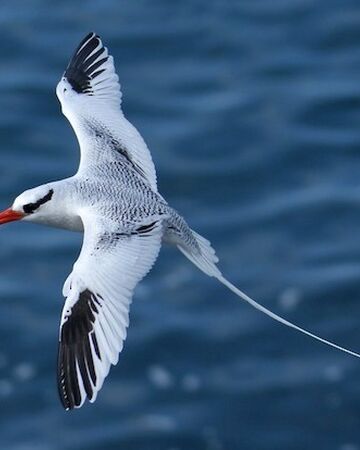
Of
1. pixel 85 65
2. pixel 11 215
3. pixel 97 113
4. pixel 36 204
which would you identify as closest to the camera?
pixel 36 204

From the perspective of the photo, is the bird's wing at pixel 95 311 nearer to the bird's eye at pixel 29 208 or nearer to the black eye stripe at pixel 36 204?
the black eye stripe at pixel 36 204

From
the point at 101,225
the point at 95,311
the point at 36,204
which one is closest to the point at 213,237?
the point at 36,204

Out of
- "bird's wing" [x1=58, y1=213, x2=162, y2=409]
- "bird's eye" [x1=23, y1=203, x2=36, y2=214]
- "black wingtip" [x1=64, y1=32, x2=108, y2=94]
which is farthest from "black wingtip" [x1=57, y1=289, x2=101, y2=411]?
"black wingtip" [x1=64, y1=32, x2=108, y2=94]

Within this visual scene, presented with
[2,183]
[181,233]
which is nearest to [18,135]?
[2,183]

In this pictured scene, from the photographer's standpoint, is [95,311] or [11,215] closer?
[95,311]

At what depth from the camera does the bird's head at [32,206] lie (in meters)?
14.1

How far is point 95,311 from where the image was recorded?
1313 centimetres

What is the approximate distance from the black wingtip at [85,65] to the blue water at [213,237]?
4.54m

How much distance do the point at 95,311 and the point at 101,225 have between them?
0.86 meters

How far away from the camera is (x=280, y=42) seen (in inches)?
973

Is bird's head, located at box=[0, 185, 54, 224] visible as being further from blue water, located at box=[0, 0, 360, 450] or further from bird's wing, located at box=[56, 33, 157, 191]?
blue water, located at box=[0, 0, 360, 450]

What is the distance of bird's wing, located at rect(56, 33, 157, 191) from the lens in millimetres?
15344

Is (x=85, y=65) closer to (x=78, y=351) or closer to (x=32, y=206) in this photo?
(x=32, y=206)

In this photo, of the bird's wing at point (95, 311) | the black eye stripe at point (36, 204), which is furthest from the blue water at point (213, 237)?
the bird's wing at point (95, 311)
